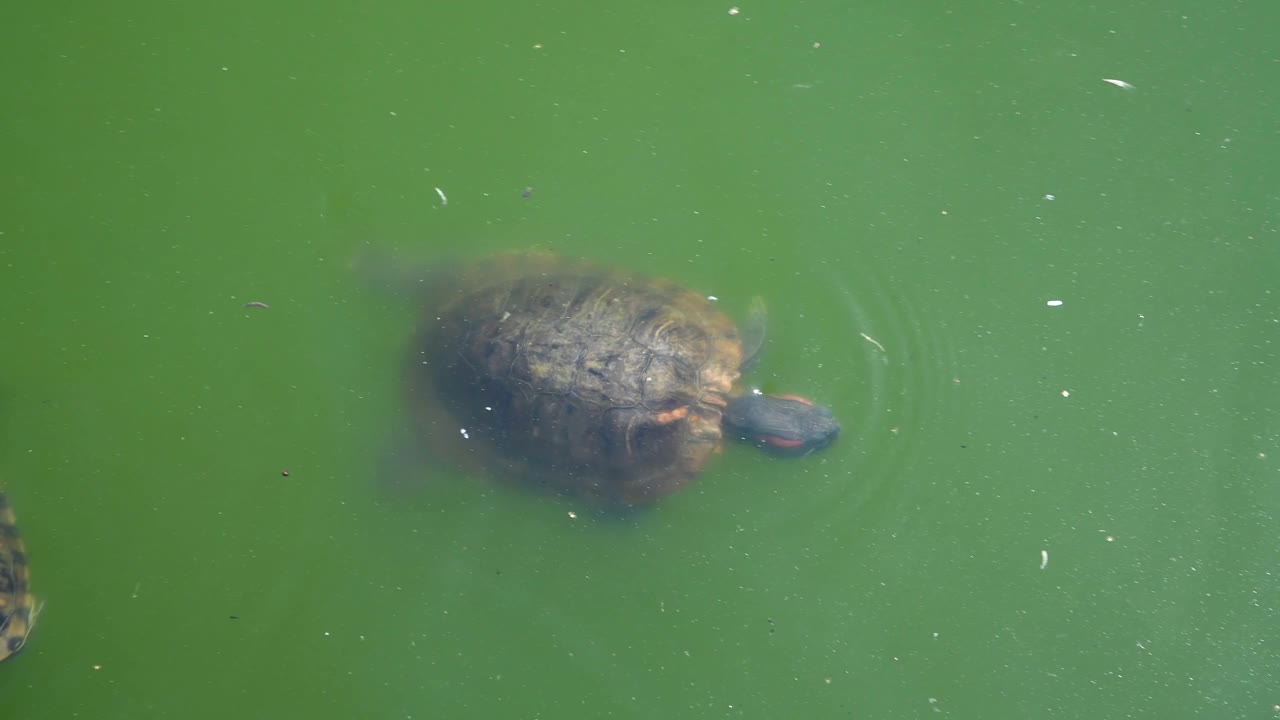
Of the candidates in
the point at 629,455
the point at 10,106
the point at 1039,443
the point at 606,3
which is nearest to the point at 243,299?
the point at 10,106

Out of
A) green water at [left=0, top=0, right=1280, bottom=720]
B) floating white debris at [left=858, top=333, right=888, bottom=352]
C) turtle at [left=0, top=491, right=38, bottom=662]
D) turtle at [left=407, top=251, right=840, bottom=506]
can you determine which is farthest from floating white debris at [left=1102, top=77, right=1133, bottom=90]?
turtle at [left=0, top=491, right=38, bottom=662]

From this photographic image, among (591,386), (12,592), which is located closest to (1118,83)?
(591,386)

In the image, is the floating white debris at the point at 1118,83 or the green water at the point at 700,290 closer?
the green water at the point at 700,290

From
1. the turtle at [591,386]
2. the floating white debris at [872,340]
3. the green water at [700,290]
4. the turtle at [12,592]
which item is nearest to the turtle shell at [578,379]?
the turtle at [591,386]

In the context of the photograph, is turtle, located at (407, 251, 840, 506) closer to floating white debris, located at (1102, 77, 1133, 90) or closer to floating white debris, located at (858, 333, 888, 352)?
floating white debris, located at (858, 333, 888, 352)

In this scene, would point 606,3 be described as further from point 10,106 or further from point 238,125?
point 10,106

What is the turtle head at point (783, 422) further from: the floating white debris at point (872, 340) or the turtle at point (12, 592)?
the turtle at point (12, 592)
